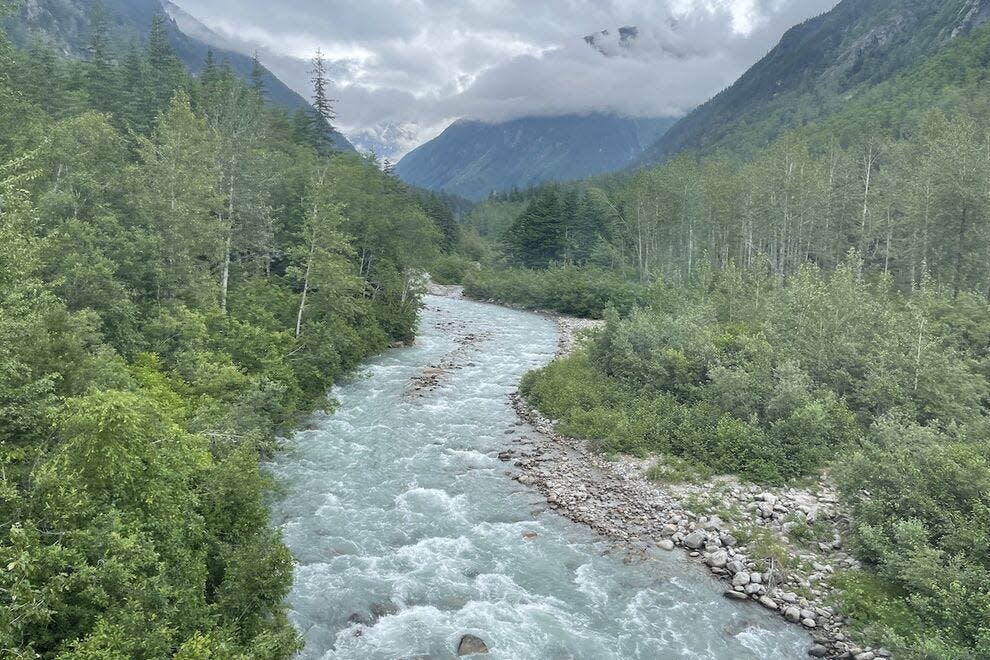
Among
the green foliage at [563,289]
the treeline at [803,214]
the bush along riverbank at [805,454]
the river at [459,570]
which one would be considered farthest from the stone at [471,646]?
the green foliage at [563,289]

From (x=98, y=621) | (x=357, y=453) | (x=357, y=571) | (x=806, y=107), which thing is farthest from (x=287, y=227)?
(x=806, y=107)

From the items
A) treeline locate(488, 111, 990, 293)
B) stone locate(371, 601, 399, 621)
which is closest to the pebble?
stone locate(371, 601, 399, 621)

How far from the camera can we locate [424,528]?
61.1 feet

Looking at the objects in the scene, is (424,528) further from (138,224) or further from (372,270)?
(372,270)

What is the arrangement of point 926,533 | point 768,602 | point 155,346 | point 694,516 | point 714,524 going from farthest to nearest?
point 155,346 < point 694,516 < point 714,524 < point 768,602 < point 926,533

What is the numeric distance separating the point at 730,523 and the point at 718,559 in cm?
209

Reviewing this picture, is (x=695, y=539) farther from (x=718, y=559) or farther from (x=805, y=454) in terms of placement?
(x=805, y=454)

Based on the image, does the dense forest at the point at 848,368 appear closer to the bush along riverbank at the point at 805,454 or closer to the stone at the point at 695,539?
the bush along riverbank at the point at 805,454

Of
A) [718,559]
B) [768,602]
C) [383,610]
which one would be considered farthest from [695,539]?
[383,610]

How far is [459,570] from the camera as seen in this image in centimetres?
1655

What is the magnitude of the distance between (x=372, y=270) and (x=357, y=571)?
3241 centimetres

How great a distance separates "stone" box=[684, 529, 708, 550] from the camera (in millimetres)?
18031

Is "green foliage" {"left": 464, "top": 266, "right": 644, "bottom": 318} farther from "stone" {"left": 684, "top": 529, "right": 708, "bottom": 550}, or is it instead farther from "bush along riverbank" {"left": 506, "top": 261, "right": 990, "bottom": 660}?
"stone" {"left": 684, "top": 529, "right": 708, "bottom": 550}

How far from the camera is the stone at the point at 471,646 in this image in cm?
1332
